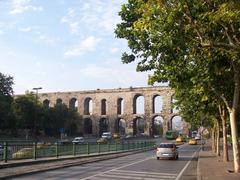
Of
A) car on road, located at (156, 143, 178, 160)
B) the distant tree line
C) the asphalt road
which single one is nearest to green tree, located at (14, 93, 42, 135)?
the distant tree line

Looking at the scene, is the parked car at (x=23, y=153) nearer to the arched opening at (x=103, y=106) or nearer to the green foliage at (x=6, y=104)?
the green foliage at (x=6, y=104)

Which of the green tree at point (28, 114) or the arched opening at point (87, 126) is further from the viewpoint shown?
the arched opening at point (87, 126)

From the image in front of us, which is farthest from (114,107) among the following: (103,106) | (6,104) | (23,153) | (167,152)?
(23,153)

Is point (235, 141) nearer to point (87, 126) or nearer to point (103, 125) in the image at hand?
point (103, 125)

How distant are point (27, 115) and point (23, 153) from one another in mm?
66355

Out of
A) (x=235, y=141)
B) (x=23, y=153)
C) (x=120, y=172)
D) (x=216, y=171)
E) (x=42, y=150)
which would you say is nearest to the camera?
(x=235, y=141)

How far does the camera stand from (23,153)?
27094 millimetres

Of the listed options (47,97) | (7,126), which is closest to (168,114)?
(47,97)

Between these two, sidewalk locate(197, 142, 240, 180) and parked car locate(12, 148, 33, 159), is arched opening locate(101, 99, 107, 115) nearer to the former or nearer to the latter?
parked car locate(12, 148, 33, 159)

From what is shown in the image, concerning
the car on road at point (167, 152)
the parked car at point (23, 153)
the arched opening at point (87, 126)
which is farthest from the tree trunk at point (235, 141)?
the arched opening at point (87, 126)

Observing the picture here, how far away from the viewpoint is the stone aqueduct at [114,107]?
13488 cm

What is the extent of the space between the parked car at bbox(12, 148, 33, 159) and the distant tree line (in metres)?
52.8

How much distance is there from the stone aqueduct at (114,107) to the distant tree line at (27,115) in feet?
99.5

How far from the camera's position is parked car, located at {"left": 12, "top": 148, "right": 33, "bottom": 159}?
1030 inches
